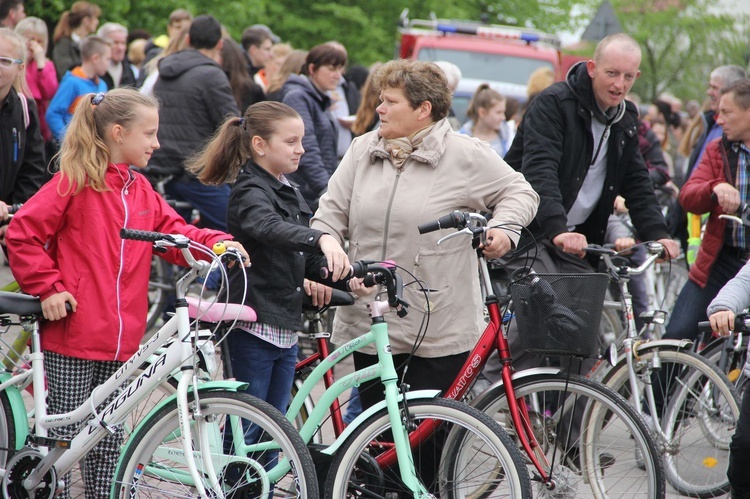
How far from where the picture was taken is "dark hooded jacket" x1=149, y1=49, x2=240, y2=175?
8.04 meters

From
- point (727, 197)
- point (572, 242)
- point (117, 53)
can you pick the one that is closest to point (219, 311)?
point (572, 242)

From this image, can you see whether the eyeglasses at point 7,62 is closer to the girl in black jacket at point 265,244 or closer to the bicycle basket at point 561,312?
the girl in black jacket at point 265,244

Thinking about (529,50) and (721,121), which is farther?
(529,50)

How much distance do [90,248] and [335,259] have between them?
1106 mm

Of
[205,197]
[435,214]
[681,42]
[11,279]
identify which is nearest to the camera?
[435,214]

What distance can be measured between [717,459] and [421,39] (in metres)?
11.5

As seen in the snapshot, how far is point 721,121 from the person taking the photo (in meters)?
6.05

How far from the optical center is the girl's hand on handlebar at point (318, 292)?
4.60m

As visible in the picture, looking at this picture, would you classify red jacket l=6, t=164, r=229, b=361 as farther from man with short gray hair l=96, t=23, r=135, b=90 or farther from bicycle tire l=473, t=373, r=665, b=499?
man with short gray hair l=96, t=23, r=135, b=90

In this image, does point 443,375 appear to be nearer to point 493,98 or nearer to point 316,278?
point 316,278

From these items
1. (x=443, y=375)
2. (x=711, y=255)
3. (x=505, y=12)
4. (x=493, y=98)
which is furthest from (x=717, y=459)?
(x=505, y=12)

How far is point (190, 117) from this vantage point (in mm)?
8055

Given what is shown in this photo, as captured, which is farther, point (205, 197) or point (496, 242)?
point (205, 197)

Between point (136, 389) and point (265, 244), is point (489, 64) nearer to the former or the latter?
point (265, 244)
